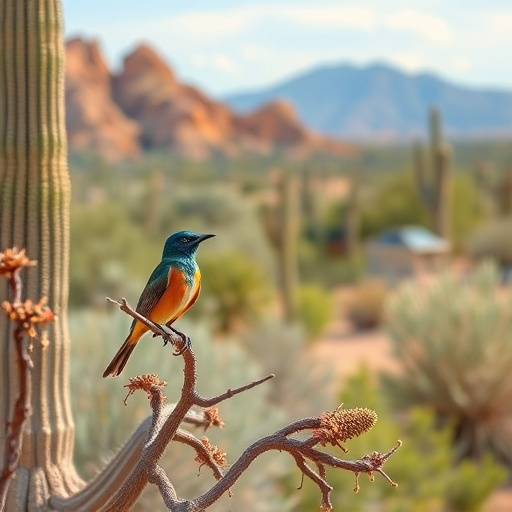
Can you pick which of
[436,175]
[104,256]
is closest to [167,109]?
[436,175]

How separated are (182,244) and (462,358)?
1055cm

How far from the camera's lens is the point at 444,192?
90.0 ft

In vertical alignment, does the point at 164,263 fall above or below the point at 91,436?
above

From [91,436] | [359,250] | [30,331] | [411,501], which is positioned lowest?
[359,250]

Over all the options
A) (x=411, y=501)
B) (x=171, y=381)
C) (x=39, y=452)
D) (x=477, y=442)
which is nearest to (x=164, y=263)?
Answer: (x=39, y=452)

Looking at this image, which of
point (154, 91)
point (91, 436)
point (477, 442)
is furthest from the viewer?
point (154, 91)

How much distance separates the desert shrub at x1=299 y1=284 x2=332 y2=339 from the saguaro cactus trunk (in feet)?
62.8

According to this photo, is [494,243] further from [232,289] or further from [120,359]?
[120,359]

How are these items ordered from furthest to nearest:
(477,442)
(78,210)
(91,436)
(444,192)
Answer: (444,192), (78,210), (477,442), (91,436)

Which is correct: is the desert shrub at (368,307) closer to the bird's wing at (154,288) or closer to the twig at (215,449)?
the twig at (215,449)

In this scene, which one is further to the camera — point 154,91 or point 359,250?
point 154,91

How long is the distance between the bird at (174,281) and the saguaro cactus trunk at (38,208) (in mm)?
1290

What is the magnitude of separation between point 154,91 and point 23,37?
126m

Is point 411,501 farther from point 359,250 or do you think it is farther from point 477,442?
point 359,250
